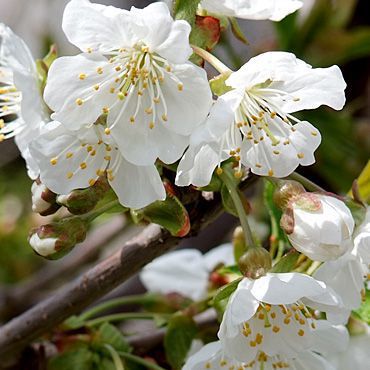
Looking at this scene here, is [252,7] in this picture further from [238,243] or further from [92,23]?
[238,243]

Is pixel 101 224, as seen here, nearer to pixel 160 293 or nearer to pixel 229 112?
pixel 160 293

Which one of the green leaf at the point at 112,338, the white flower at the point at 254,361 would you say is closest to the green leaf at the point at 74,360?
the green leaf at the point at 112,338

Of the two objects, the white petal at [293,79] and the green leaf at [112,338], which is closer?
the white petal at [293,79]

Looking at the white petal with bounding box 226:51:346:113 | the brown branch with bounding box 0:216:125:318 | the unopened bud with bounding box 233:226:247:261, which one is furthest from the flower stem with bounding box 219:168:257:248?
the brown branch with bounding box 0:216:125:318

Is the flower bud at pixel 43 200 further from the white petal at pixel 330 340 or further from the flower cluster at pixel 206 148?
the white petal at pixel 330 340

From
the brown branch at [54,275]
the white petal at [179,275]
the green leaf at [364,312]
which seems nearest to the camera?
the green leaf at [364,312]

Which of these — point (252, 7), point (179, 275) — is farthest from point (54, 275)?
point (252, 7)

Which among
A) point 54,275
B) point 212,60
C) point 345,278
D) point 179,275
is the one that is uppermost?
point 212,60
